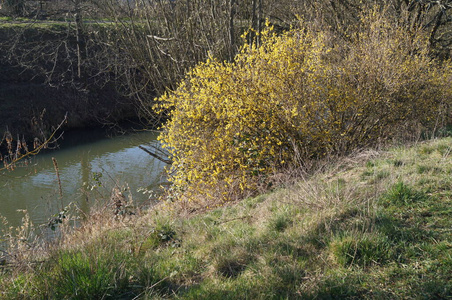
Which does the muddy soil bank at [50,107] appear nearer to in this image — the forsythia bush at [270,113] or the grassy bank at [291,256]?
the forsythia bush at [270,113]

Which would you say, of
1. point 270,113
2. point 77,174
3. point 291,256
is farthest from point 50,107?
point 291,256

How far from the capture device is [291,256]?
3260mm

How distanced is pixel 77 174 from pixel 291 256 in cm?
1148

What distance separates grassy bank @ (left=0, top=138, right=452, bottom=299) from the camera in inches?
111

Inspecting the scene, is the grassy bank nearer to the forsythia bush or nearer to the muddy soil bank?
the forsythia bush

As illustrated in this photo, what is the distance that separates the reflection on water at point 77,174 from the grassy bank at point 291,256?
509cm

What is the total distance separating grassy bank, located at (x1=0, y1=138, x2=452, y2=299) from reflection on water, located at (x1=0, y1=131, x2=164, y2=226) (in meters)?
5.09

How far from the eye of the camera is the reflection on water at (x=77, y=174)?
10.2m

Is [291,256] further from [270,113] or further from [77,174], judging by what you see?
[77,174]

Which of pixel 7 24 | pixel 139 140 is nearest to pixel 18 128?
pixel 139 140

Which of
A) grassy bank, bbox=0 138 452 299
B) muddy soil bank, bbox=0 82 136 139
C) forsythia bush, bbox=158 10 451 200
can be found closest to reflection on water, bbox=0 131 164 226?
muddy soil bank, bbox=0 82 136 139

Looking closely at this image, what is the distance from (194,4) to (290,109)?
20.0ft

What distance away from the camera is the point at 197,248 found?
400 centimetres

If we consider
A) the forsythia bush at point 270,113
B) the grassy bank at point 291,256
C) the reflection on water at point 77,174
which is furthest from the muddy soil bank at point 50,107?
the grassy bank at point 291,256
